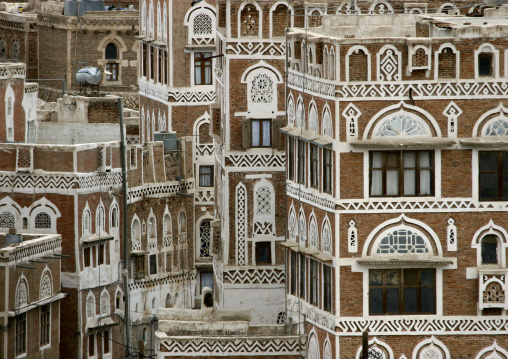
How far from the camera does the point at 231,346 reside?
6675cm

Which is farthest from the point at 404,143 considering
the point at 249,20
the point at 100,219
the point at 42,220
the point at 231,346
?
the point at 100,219

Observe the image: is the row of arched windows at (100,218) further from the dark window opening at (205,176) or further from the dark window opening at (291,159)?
the dark window opening at (291,159)

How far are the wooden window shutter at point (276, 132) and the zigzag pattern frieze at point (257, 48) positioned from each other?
248 cm

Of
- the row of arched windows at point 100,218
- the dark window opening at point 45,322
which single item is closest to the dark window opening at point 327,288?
the dark window opening at point 45,322

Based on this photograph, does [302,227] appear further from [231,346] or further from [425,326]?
[425,326]

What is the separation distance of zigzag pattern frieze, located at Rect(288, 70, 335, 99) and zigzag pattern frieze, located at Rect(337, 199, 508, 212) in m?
3.33

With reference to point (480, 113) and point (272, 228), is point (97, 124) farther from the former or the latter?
point (480, 113)

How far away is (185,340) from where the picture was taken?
218ft

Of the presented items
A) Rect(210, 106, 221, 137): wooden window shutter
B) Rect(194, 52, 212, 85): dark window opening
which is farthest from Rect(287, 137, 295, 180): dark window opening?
Rect(194, 52, 212, 85): dark window opening

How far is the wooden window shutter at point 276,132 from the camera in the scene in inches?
3007

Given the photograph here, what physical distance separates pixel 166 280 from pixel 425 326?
26.4 meters

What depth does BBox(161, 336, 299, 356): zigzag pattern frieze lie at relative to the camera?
218 feet

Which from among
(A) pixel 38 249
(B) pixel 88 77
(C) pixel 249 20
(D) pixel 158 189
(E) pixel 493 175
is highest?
(C) pixel 249 20

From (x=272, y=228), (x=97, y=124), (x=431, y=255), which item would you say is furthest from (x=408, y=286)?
(x=97, y=124)
